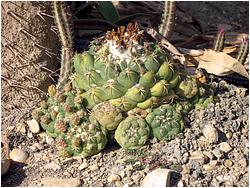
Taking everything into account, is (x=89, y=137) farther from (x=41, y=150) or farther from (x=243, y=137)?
(x=243, y=137)

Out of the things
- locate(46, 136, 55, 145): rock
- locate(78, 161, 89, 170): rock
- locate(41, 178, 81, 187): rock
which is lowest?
locate(41, 178, 81, 187): rock

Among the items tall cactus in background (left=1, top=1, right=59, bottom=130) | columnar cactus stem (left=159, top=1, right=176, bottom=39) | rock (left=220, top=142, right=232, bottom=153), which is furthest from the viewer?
columnar cactus stem (left=159, top=1, right=176, bottom=39)

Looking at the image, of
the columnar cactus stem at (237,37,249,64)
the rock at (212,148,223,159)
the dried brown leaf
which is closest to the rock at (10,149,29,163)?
the rock at (212,148,223,159)

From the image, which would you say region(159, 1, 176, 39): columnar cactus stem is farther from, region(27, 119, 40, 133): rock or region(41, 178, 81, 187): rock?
region(41, 178, 81, 187): rock

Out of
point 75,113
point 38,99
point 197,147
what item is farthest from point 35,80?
point 197,147

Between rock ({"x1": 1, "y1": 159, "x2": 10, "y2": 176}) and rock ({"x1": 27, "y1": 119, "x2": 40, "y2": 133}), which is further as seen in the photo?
rock ({"x1": 27, "y1": 119, "x2": 40, "y2": 133})

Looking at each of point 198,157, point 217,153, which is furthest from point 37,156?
point 217,153

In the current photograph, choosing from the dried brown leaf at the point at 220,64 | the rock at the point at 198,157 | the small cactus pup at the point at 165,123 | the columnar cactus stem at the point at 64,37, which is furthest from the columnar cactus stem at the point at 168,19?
the rock at the point at 198,157
